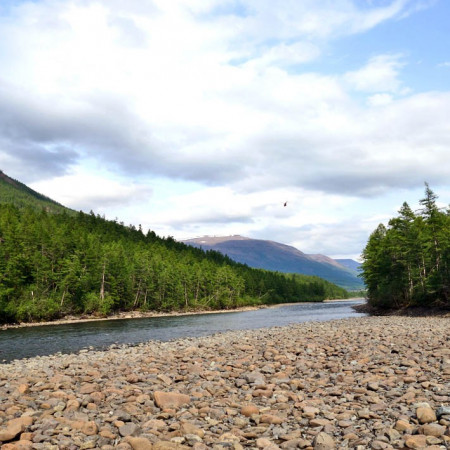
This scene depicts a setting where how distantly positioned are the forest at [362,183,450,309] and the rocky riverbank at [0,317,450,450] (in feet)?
146

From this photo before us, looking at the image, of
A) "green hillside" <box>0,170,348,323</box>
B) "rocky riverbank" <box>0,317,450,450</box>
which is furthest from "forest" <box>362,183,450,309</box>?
"green hillside" <box>0,170,348,323</box>

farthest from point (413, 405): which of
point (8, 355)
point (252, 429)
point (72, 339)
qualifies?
point (72, 339)

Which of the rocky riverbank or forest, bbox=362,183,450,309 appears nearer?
the rocky riverbank

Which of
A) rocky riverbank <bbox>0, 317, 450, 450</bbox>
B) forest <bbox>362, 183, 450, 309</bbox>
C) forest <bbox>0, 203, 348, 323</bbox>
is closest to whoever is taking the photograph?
rocky riverbank <bbox>0, 317, 450, 450</bbox>

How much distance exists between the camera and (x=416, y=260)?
218ft

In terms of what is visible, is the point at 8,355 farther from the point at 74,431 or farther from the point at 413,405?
the point at 413,405

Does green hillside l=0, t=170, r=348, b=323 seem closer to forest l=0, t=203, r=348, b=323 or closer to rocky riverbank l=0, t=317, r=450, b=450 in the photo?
forest l=0, t=203, r=348, b=323

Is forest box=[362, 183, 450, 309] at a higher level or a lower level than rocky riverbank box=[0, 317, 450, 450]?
higher

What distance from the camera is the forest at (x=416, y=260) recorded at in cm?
5894

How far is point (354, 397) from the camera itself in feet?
42.2

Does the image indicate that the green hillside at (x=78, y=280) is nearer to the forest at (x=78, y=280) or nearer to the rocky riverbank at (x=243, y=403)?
the forest at (x=78, y=280)

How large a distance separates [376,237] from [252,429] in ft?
296

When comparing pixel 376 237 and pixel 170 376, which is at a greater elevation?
pixel 376 237

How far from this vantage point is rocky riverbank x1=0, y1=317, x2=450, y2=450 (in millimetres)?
9773
